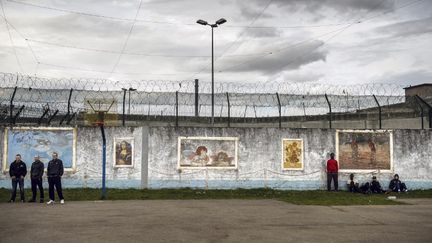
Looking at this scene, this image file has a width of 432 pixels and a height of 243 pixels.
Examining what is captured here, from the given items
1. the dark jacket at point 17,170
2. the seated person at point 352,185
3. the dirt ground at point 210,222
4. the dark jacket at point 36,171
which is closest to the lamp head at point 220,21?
the seated person at point 352,185

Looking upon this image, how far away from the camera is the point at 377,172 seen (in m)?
20.6

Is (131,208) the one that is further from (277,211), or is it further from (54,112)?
(54,112)

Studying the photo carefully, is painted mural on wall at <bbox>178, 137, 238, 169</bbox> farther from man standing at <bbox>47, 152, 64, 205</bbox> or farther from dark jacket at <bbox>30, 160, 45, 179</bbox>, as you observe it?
dark jacket at <bbox>30, 160, 45, 179</bbox>

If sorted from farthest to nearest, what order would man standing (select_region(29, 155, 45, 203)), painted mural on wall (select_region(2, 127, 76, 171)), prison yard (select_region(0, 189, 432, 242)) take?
painted mural on wall (select_region(2, 127, 76, 171)) → man standing (select_region(29, 155, 45, 203)) → prison yard (select_region(0, 189, 432, 242))

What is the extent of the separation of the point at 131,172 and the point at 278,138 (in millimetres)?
6088

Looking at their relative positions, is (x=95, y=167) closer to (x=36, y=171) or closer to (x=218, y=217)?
(x=36, y=171)

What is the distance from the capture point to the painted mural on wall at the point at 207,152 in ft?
64.7

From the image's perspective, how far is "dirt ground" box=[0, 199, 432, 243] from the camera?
9711 mm

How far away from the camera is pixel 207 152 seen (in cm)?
1989

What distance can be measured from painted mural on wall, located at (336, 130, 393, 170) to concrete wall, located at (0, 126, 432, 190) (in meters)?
0.31

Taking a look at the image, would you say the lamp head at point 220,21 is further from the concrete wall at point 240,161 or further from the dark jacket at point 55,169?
the dark jacket at point 55,169

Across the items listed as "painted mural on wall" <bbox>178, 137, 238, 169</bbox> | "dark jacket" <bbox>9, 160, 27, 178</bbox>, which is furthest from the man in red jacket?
"dark jacket" <bbox>9, 160, 27, 178</bbox>

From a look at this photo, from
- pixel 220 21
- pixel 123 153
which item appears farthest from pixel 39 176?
pixel 220 21

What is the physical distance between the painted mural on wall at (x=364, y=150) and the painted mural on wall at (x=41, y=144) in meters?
10.9
